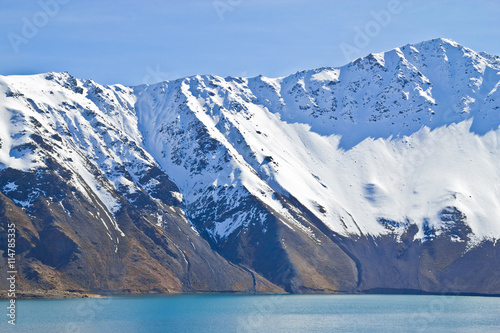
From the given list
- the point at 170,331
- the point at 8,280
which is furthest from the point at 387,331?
the point at 8,280

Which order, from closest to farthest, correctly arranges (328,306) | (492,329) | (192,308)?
(492,329)
(192,308)
(328,306)

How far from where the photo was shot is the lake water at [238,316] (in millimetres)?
132875

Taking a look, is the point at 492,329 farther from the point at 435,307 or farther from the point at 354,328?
the point at 435,307

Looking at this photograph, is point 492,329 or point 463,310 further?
point 463,310

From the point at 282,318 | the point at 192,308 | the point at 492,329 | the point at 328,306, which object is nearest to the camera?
the point at 492,329

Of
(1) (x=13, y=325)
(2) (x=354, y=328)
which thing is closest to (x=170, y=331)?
(1) (x=13, y=325)

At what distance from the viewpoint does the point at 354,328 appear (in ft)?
454

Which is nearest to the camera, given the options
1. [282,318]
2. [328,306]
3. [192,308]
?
[282,318]

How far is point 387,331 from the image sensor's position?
13375cm

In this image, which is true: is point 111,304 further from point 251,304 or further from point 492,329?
point 492,329

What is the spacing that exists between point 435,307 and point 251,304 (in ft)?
161

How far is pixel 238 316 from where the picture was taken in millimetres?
154375

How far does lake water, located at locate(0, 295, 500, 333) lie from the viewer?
436 feet

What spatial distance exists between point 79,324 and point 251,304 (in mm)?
65620
